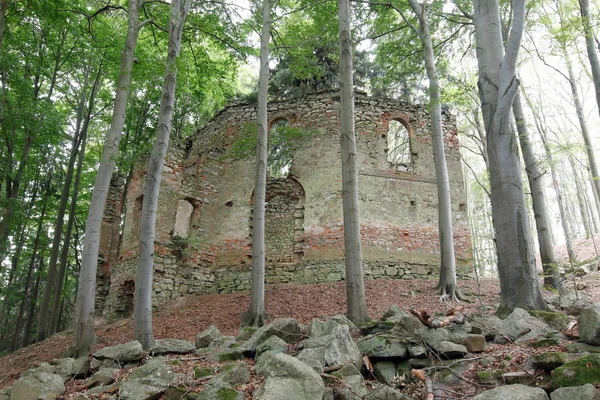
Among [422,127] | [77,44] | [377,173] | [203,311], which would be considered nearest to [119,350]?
[203,311]

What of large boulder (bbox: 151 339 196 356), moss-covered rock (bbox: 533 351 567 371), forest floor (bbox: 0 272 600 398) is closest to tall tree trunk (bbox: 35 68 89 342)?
forest floor (bbox: 0 272 600 398)

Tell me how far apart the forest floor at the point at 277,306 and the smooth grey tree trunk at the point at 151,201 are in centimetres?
160

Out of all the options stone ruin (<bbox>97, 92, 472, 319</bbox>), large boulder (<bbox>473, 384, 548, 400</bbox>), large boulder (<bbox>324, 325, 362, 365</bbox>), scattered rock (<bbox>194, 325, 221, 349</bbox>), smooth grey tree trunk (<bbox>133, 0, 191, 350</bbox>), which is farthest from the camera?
stone ruin (<bbox>97, 92, 472, 319</bbox>)

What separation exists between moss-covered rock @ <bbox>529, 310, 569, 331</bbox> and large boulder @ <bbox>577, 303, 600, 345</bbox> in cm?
61

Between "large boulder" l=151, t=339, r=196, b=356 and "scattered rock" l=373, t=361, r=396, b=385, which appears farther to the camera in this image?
"large boulder" l=151, t=339, r=196, b=356

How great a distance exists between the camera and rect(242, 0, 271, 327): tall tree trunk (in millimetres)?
8625

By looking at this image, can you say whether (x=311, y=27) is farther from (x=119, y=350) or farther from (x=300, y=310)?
(x=119, y=350)

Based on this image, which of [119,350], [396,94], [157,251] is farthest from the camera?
[396,94]

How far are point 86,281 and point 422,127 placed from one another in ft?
40.6

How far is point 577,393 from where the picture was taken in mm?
2895

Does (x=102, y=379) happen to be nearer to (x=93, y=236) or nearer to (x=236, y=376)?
(x=236, y=376)

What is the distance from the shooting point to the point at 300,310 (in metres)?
9.70

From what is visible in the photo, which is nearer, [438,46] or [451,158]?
[438,46]

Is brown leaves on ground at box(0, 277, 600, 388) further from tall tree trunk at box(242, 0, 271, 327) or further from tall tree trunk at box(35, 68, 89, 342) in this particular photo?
tall tree trunk at box(35, 68, 89, 342)
